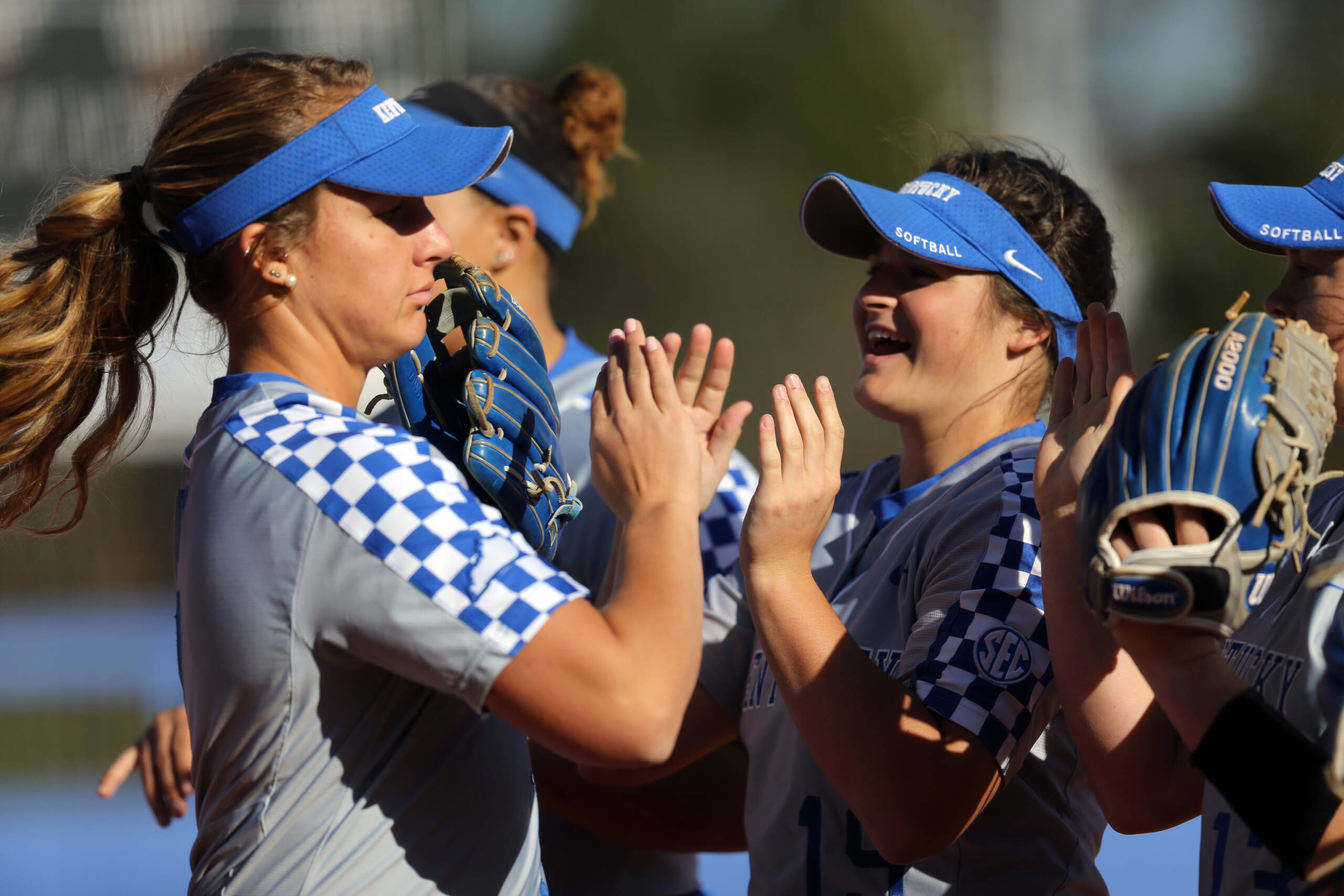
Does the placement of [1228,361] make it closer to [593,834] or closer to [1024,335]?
[1024,335]

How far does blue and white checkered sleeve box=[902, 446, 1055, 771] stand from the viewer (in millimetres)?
1806

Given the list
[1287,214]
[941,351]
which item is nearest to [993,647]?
[941,351]

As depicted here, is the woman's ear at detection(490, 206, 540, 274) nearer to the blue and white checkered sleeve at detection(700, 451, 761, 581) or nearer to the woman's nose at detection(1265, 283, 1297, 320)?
the blue and white checkered sleeve at detection(700, 451, 761, 581)

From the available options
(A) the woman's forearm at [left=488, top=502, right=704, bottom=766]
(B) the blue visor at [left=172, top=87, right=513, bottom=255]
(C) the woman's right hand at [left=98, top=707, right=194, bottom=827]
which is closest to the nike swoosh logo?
(B) the blue visor at [left=172, top=87, right=513, bottom=255]

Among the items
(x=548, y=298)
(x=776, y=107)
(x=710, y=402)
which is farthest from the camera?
(x=776, y=107)

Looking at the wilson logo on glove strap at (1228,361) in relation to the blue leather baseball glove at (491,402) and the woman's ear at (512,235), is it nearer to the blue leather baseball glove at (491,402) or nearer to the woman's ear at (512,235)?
the blue leather baseball glove at (491,402)

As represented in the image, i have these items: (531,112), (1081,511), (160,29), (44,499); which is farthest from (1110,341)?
(160,29)

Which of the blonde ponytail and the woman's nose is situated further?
the woman's nose

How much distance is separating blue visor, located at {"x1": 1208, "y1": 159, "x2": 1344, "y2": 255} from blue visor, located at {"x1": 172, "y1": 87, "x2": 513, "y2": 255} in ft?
3.81

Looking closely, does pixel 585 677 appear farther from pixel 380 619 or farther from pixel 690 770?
pixel 690 770

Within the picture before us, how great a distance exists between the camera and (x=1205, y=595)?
136cm

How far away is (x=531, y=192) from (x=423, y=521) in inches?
78.4

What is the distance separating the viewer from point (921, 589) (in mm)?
1992

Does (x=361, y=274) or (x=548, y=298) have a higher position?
(x=361, y=274)
